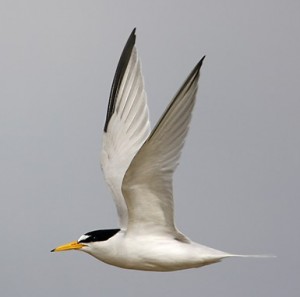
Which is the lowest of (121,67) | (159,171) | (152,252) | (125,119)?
(152,252)

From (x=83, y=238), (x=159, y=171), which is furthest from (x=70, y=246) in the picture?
(x=159, y=171)

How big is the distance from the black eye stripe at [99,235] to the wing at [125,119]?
673 mm

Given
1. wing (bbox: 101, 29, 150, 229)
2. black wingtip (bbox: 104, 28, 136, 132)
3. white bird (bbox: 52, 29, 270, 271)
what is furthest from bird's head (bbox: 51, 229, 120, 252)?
black wingtip (bbox: 104, 28, 136, 132)

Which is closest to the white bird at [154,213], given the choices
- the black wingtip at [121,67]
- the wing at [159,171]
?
the wing at [159,171]

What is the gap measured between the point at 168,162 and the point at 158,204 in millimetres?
310

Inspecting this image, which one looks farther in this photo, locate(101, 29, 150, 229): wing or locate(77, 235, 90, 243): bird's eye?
locate(101, 29, 150, 229): wing

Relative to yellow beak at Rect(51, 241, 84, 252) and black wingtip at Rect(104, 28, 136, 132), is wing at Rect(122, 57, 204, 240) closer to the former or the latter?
yellow beak at Rect(51, 241, 84, 252)

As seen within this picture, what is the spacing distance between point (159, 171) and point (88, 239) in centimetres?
65

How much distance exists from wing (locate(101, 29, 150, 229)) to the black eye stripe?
673 millimetres

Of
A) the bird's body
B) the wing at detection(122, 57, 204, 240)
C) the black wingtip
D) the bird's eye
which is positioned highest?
the black wingtip

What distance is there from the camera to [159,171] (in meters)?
5.07

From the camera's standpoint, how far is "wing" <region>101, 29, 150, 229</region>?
6.25 metres

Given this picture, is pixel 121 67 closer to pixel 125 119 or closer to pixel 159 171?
pixel 125 119

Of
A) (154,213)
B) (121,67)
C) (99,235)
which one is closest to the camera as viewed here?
(154,213)
